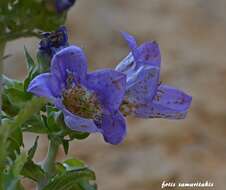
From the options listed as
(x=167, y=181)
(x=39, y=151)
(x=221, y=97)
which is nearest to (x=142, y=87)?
(x=167, y=181)

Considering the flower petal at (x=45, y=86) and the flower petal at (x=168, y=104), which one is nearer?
the flower petal at (x=45, y=86)

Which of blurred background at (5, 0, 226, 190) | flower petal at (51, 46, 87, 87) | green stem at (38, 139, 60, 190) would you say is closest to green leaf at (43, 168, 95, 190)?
green stem at (38, 139, 60, 190)

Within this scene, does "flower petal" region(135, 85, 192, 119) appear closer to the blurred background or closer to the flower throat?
the flower throat

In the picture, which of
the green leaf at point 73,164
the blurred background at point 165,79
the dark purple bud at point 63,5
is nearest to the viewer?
the dark purple bud at point 63,5

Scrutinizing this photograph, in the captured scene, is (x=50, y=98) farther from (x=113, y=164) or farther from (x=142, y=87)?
(x=113, y=164)

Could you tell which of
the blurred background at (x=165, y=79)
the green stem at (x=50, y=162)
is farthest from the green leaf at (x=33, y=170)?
the blurred background at (x=165, y=79)

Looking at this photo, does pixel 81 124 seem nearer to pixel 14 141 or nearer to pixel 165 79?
pixel 14 141

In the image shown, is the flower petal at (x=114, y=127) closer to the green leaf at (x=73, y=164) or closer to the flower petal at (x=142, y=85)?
the flower petal at (x=142, y=85)

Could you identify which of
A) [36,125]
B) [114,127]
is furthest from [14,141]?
[114,127]
